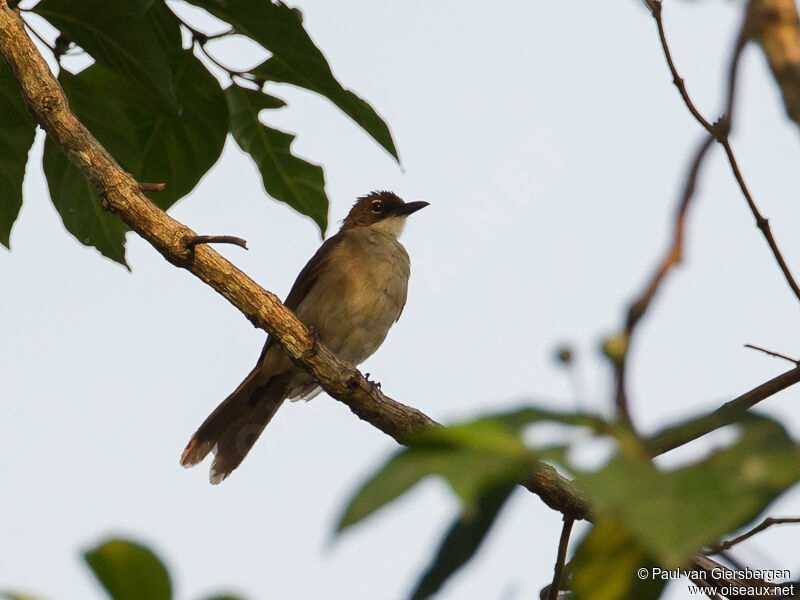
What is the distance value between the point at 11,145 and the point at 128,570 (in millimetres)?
2907

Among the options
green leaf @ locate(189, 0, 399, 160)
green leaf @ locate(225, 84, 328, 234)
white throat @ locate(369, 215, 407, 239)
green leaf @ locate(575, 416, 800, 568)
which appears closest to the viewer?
green leaf @ locate(575, 416, 800, 568)

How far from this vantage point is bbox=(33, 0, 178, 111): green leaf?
3383 mm

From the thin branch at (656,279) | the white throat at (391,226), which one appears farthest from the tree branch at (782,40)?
the white throat at (391,226)

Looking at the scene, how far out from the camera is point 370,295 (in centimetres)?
776

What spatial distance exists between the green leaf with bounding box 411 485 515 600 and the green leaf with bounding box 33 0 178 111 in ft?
8.23

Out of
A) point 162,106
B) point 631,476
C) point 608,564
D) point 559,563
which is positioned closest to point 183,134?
point 162,106

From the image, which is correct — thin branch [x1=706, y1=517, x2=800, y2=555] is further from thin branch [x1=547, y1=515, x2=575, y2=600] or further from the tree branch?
the tree branch

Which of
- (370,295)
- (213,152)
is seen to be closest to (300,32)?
(213,152)

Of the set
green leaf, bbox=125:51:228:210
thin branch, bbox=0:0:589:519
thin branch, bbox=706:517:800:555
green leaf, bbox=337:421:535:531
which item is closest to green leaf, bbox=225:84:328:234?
green leaf, bbox=125:51:228:210

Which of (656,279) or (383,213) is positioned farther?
(383,213)

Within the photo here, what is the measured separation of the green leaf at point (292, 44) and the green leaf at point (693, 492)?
8.78ft

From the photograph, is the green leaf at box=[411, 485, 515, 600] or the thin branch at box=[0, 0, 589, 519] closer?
the green leaf at box=[411, 485, 515, 600]

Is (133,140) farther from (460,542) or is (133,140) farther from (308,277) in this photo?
(308,277)

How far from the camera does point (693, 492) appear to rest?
0.97m
